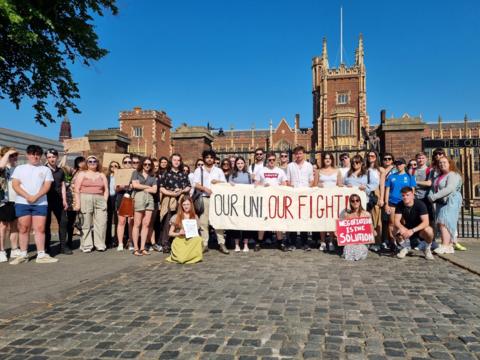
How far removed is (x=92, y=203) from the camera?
7.89 meters

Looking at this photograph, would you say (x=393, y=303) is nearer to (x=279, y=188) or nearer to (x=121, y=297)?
(x=121, y=297)

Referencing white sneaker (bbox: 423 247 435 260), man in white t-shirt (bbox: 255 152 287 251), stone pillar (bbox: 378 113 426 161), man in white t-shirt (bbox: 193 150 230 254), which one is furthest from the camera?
stone pillar (bbox: 378 113 426 161)

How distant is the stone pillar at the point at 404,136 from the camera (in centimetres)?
1043

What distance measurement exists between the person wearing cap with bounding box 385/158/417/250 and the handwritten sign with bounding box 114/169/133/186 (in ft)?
17.6

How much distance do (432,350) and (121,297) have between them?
3244 mm

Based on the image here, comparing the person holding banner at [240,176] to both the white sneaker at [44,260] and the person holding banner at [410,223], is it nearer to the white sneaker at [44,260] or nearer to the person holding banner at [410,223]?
the person holding banner at [410,223]

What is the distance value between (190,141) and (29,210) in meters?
6.60

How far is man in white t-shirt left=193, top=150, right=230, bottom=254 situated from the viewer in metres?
7.89

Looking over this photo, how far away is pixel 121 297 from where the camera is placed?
14.7 feet

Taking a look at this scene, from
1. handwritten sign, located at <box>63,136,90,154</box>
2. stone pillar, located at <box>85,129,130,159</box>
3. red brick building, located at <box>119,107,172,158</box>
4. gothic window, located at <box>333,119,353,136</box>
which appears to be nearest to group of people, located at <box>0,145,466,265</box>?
handwritten sign, located at <box>63,136,90,154</box>

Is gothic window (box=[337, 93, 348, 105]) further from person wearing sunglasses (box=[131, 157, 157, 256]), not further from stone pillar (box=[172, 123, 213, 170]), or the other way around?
person wearing sunglasses (box=[131, 157, 157, 256])

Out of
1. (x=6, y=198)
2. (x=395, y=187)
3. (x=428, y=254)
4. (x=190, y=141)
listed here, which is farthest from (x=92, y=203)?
(x=428, y=254)

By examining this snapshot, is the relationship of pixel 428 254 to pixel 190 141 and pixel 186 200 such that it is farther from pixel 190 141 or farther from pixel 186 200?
pixel 190 141

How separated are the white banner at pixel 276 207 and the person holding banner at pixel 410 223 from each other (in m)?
1.15
